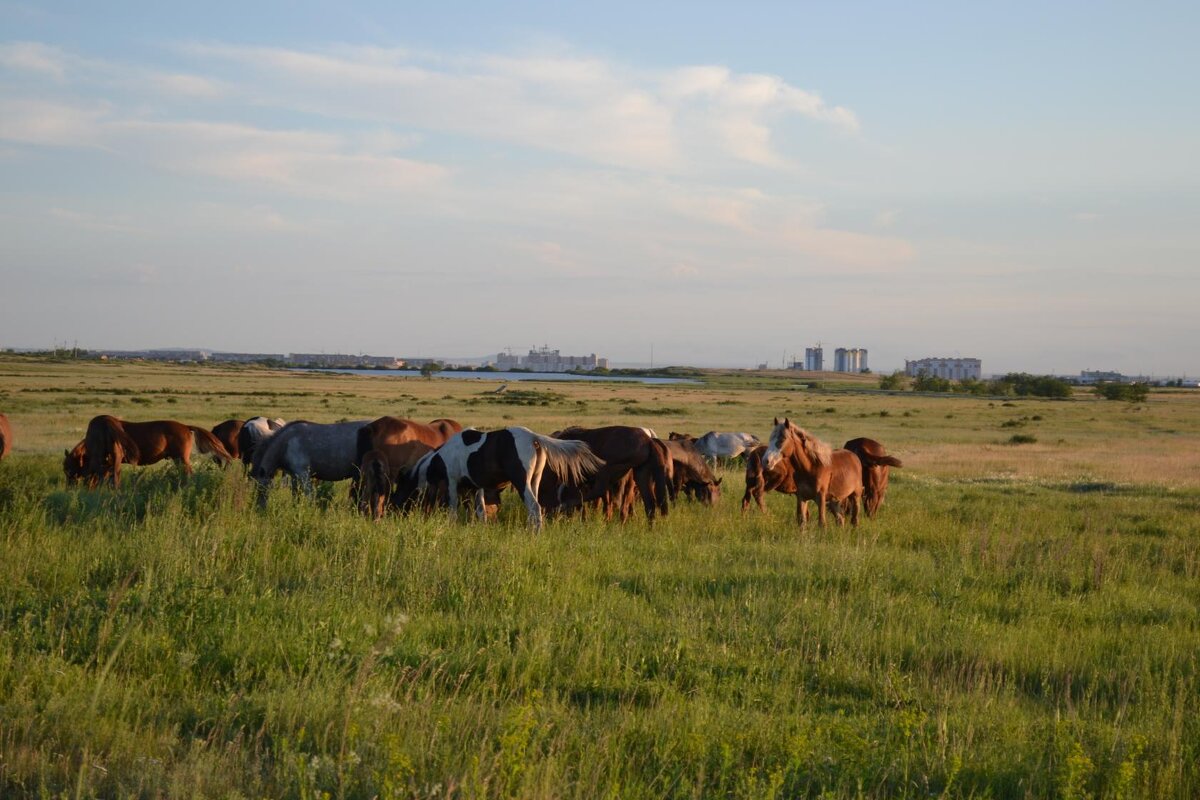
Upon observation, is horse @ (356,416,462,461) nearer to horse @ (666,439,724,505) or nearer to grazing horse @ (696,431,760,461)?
horse @ (666,439,724,505)

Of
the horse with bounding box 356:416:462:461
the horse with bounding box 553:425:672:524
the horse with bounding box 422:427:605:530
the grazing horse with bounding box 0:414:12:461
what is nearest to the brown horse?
the grazing horse with bounding box 0:414:12:461

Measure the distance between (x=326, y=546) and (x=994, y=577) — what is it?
22.8 feet

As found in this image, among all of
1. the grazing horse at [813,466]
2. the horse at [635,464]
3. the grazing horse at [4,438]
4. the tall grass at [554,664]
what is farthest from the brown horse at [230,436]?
the grazing horse at [813,466]

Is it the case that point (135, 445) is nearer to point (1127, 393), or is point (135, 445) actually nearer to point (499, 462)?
point (499, 462)

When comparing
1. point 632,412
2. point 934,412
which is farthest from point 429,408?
point 934,412

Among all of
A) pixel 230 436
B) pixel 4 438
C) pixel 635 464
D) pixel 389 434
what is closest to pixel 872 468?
pixel 635 464

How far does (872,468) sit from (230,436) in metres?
12.9

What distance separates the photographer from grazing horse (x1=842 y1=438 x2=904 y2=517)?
15.3 meters

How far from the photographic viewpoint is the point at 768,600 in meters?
8.18

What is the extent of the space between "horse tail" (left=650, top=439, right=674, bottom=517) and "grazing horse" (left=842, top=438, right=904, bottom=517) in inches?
129

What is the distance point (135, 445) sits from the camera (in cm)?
1669

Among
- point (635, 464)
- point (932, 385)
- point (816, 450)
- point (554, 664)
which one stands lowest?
point (554, 664)

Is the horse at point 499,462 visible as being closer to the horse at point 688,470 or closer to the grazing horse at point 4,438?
the horse at point 688,470

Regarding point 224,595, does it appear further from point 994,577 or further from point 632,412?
point 632,412
